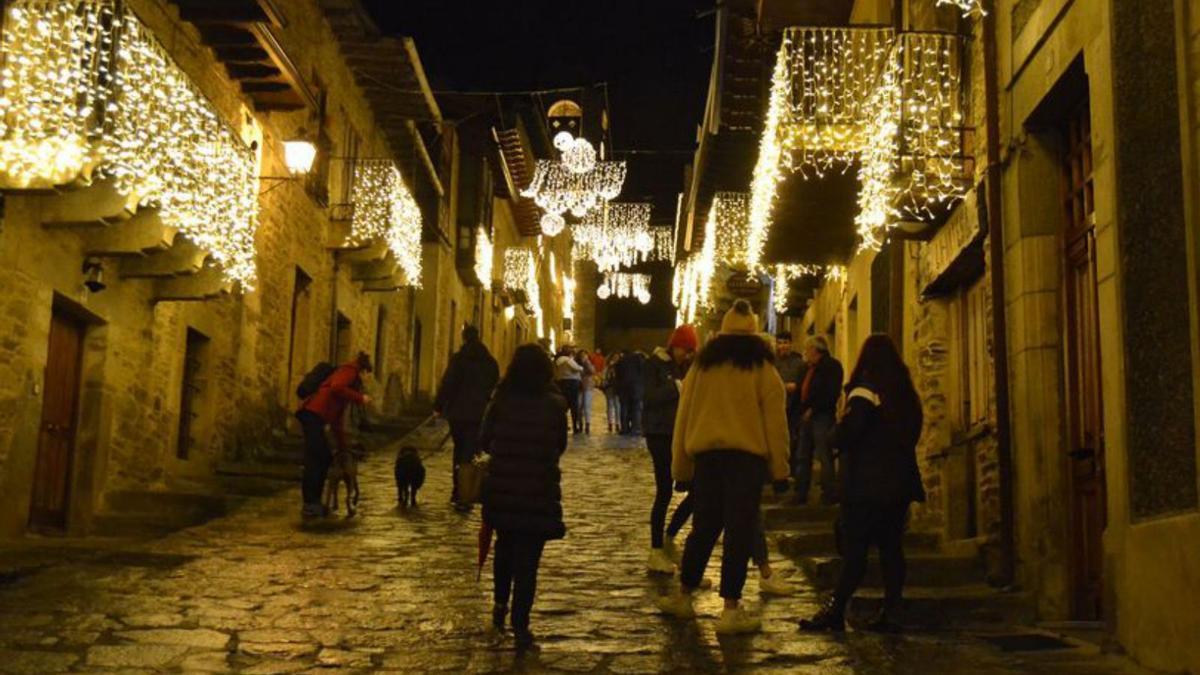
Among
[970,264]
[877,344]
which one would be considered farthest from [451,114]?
[877,344]

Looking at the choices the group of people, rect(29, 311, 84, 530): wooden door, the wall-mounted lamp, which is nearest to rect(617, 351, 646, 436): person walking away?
rect(29, 311, 84, 530): wooden door

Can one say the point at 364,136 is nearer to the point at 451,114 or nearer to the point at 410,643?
the point at 451,114

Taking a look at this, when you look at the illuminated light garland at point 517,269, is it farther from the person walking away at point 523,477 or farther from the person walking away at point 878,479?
the person walking away at point 878,479

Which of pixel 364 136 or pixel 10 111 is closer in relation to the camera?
pixel 10 111

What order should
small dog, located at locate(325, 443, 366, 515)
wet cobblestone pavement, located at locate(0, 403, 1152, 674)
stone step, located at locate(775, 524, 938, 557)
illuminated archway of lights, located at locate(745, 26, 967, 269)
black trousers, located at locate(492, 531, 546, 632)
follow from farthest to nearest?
small dog, located at locate(325, 443, 366, 515) < illuminated archway of lights, located at locate(745, 26, 967, 269) < stone step, located at locate(775, 524, 938, 557) < black trousers, located at locate(492, 531, 546, 632) < wet cobblestone pavement, located at locate(0, 403, 1152, 674)

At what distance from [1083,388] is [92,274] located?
29.7 ft

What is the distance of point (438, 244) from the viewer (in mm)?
30031

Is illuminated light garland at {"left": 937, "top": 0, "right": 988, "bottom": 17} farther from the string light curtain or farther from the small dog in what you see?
the small dog

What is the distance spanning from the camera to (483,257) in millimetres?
34250

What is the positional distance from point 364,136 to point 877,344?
17.9 m

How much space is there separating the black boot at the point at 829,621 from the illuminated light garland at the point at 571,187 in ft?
76.3

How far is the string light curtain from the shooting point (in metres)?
9.55

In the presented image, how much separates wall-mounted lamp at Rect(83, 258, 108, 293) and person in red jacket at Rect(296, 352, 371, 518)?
2296 mm

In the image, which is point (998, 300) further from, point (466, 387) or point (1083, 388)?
point (466, 387)
